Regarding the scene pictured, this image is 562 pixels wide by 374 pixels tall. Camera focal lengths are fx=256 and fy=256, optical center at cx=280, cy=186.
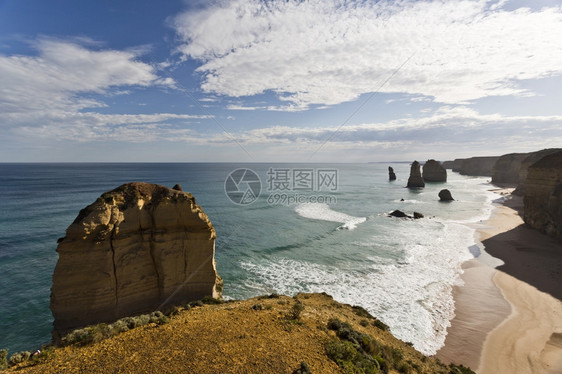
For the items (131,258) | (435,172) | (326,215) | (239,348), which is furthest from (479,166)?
(131,258)

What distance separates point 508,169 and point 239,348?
134143mm

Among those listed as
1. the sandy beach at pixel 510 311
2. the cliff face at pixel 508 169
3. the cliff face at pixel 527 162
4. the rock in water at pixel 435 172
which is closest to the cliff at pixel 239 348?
the sandy beach at pixel 510 311

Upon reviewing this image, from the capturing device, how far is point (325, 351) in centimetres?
1087

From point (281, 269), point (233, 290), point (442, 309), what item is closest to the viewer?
point (442, 309)

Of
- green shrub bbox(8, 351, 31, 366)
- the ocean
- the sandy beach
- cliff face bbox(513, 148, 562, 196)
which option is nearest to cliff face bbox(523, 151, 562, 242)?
the sandy beach

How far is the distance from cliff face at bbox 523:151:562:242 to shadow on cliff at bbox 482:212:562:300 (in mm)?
1460

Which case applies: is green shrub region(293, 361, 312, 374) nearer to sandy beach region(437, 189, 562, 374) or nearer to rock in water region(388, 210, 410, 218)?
sandy beach region(437, 189, 562, 374)

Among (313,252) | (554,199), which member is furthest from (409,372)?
(554,199)

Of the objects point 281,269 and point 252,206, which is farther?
point 252,206

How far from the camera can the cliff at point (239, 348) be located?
9016 mm

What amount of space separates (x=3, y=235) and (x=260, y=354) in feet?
147

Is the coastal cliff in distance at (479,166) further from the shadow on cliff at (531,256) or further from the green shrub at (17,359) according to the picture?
the green shrub at (17,359)

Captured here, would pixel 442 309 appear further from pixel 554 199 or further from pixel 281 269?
pixel 554 199

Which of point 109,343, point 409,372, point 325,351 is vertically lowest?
point 409,372
